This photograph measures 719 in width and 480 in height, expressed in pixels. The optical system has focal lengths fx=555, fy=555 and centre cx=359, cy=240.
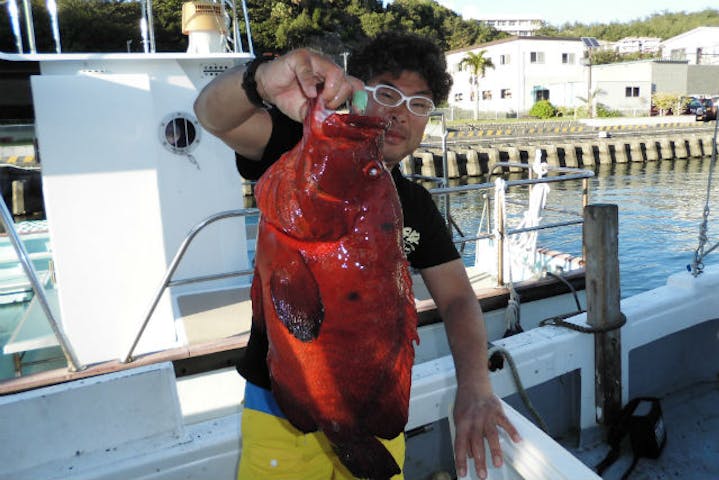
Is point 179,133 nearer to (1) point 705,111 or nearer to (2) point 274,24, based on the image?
(2) point 274,24

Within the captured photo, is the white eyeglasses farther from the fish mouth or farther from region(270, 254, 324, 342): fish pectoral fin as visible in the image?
region(270, 254, 324, 342): fish pectoral fin

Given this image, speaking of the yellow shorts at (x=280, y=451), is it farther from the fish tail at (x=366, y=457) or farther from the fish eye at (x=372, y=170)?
the fish eye at (x=372, y=170)

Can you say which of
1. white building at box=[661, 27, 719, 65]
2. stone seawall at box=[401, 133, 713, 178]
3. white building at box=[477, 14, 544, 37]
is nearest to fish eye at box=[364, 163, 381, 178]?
stone seawall at box=[401, 133, 713, 178]

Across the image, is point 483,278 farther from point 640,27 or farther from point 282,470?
point 640,27

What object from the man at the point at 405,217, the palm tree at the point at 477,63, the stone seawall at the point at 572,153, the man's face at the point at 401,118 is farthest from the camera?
the palm tree at the point at 477,63

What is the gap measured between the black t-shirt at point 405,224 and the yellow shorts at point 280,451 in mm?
130

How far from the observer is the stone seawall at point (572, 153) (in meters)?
26.3

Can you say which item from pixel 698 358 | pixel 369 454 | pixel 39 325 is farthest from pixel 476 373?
pixel 39 325

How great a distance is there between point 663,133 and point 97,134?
3426 centimetres

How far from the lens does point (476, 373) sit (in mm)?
1978

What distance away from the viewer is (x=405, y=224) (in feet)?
6.41

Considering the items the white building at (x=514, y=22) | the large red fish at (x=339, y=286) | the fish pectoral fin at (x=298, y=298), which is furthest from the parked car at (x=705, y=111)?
the white building at (x=514, y=22)

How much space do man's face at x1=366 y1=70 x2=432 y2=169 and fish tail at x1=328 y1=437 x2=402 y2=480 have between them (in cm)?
90

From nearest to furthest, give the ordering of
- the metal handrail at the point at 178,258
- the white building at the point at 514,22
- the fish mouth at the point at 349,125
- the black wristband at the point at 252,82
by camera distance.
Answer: the fish mouth at the point at 349,125 < the black wristband at the point at 252,82 < the metal handrail at the point at 178,258 < the white building at the point at 514,22
